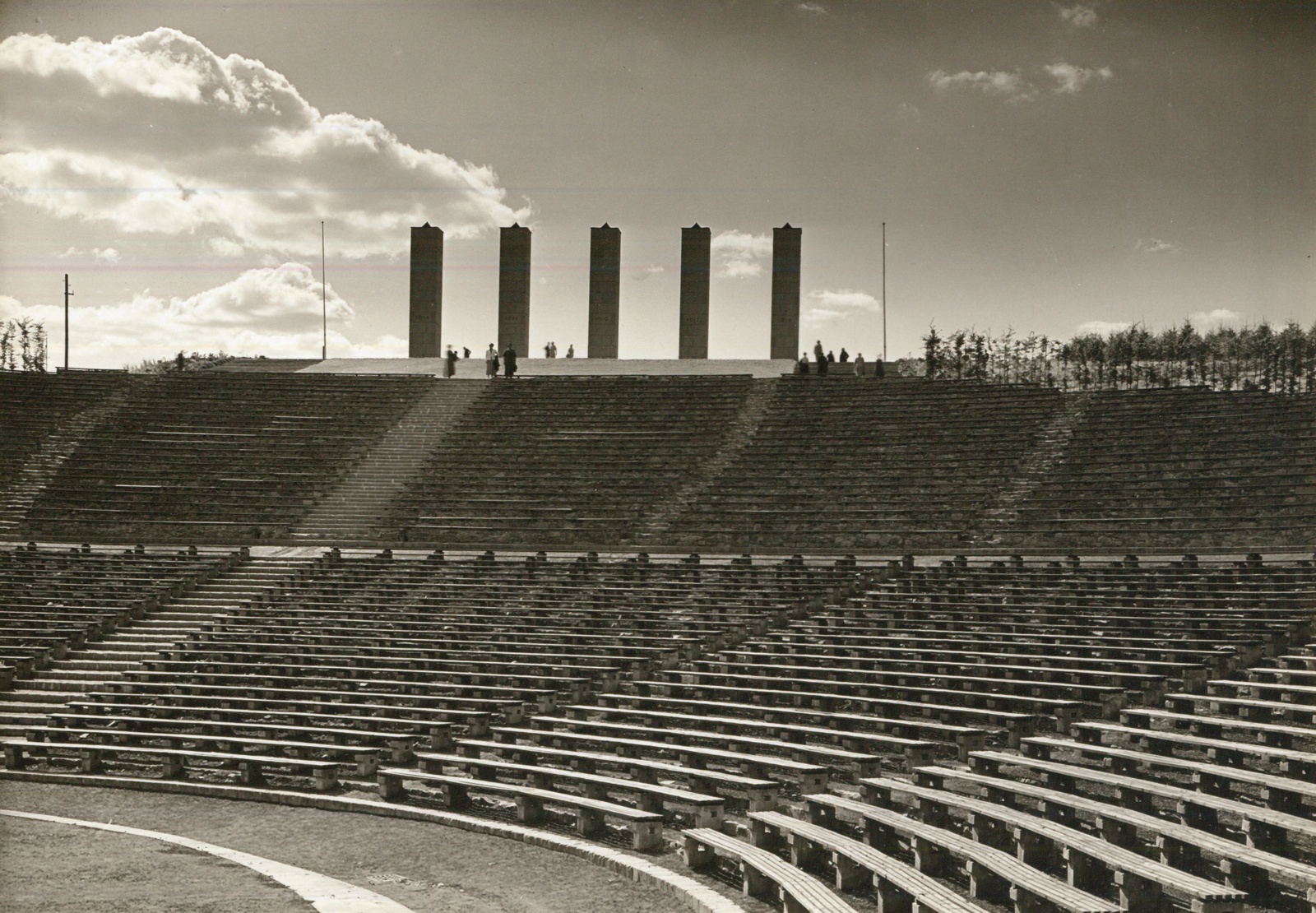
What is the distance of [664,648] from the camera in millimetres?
19766

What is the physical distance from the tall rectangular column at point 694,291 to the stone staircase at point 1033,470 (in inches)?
690

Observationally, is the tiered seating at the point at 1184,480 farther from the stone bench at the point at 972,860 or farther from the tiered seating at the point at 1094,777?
the stone bench at the point at 972,860

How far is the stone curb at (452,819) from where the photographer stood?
405 inches

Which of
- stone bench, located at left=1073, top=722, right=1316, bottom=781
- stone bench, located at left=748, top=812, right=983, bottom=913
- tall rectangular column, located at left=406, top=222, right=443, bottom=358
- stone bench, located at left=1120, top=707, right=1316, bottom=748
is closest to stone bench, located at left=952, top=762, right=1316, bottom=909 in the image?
stone bench, located at left=1073, top=722, right=1316, bottom=781

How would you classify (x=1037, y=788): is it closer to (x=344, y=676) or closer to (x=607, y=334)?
(x=344, y=676)

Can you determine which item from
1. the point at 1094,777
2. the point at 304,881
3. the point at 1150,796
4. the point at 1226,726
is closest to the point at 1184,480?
the point at 1226,726

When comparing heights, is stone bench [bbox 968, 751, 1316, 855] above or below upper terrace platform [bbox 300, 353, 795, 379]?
below

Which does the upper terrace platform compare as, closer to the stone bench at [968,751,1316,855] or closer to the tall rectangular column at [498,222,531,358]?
the tall rectangular column at [498,222,531,358]

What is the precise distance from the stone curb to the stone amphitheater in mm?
68

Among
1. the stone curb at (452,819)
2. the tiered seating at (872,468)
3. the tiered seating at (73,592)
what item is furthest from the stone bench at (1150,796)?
the tiered seating at (872,468)

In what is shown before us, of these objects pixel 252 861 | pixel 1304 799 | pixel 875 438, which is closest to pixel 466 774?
pixel 252 861

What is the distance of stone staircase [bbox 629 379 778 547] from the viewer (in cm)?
3122

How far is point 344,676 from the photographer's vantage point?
2011cm

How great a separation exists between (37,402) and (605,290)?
21.0 m
